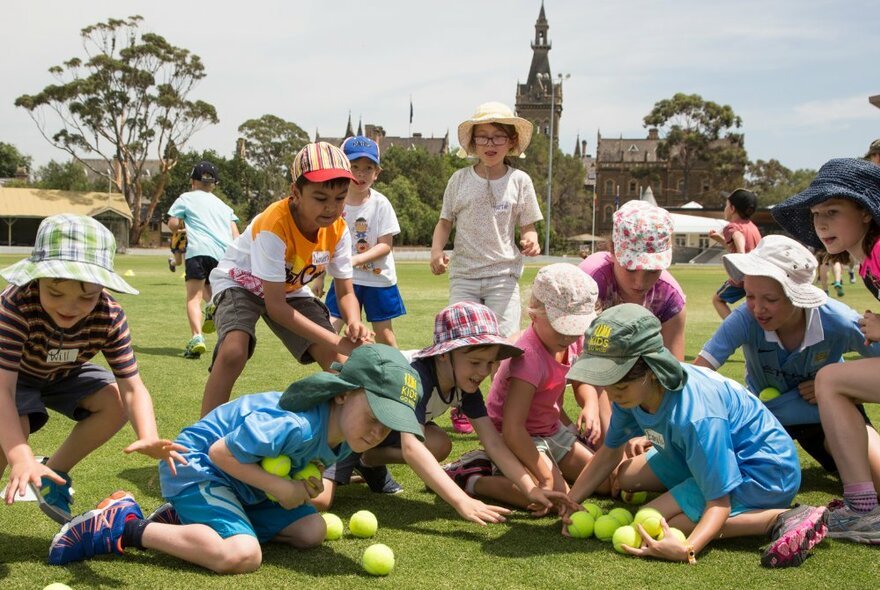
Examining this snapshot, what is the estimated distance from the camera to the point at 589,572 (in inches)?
148

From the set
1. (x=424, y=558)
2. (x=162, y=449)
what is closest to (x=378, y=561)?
(x=424, y=558)

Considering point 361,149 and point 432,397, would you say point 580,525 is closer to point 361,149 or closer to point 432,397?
point 432,397

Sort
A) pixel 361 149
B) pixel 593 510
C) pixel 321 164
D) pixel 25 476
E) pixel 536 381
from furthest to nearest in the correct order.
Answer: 1. pixel 361 149
2. pixel 321 164
3. pixel 536 381
4. pixel 593 510
5. pixel 25 476

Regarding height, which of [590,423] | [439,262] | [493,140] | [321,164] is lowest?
[590,423]

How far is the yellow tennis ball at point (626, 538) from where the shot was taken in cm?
402

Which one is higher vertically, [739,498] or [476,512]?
[739,498]

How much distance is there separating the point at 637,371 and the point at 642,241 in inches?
62.8

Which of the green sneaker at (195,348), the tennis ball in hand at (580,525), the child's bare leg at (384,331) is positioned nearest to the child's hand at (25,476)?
the tennis ball in hand at (580,525)

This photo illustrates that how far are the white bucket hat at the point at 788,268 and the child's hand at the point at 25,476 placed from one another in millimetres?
3583

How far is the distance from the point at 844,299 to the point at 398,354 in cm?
2092

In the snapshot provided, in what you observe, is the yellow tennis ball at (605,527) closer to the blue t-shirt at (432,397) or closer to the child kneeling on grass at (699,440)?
the child kneeling on grass at (699,440)

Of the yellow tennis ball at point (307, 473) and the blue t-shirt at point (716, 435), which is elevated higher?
the blue t-shirt at point (716, 435)

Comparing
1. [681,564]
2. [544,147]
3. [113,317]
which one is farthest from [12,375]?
[544,147]

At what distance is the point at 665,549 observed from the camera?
152 inches
